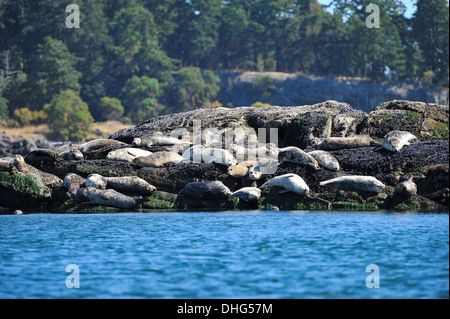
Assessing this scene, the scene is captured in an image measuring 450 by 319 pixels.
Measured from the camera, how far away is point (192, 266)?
11.8 m

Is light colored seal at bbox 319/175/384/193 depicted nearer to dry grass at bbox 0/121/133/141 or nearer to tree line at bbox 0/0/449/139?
dry grass at bbox 0/121/133/141

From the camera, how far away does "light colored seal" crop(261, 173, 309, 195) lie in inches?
771

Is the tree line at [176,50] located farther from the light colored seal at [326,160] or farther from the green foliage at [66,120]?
the light colored seal at [326,160]

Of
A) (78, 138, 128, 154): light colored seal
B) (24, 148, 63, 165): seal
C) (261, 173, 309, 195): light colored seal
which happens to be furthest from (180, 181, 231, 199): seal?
(78, 138, 128, 154): light colored seal

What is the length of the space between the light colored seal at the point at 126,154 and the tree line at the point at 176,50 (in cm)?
5538

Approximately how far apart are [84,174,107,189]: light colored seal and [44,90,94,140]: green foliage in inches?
2246

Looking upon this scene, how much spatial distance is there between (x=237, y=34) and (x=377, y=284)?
9299cm

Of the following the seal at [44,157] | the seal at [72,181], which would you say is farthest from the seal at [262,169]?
the seal at [44,157]

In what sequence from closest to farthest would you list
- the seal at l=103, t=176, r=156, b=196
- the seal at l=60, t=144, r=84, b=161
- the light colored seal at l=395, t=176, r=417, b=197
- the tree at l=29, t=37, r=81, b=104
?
1. the light colored seal at l=395, t=176, r=417, b=197
2. the seal at l=103, t=176, r=156, b=196
3. the seal at l=60, t=144, r=84, b=161
4. the tree at l=29, t=37, r=81, b=104

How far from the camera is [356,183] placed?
19453 millimetres

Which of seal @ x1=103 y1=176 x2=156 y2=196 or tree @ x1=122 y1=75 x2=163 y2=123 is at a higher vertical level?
tree @ x1=122 y1=75 x2=163 y2=123

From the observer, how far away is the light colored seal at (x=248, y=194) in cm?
1986

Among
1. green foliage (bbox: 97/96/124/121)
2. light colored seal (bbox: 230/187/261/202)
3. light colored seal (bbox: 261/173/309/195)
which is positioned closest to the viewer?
light colored seal (bbox: 261/173/309/195)
